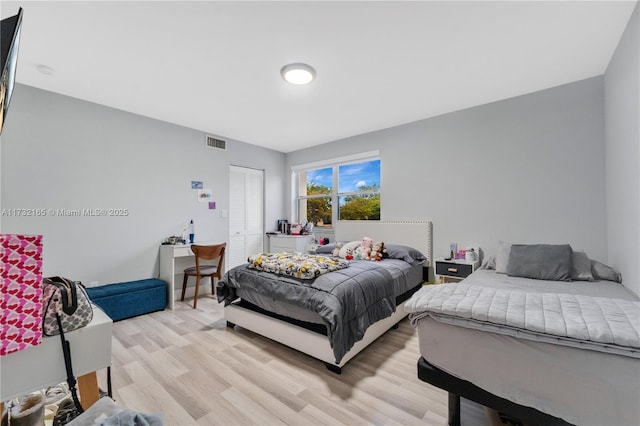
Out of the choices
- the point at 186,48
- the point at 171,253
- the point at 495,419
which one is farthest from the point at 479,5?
the point at 171,253

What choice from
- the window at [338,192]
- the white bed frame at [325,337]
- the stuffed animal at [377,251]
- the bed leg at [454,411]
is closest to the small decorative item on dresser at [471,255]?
the white bed frame at [325,337]

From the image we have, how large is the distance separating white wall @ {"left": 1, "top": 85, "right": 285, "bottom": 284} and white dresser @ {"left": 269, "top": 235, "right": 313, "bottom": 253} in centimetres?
118

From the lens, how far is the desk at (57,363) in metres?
0.90

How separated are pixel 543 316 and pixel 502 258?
1.89m

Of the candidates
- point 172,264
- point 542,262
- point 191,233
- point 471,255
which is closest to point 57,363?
point 172,264

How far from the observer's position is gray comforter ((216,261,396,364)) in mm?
2072

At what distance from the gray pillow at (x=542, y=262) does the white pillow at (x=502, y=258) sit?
0.10 m

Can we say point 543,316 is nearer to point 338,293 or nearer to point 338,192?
point 338,293

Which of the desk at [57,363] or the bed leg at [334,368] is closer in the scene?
the desk at [57,363]

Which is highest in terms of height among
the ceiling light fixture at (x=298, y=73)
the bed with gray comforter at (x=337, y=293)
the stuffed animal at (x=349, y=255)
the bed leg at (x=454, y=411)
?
the ceiling light fixture at (x=298, y=73)

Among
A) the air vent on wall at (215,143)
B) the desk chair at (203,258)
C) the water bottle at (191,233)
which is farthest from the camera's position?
the air vent on wall at (215,143)

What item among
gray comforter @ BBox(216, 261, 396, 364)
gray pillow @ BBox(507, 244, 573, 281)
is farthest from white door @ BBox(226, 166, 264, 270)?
gray pillow @ BBox(507, 244, 573, 281)

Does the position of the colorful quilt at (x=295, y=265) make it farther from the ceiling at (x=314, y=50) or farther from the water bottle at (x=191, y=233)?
the ceiling at (x=314, y=50)

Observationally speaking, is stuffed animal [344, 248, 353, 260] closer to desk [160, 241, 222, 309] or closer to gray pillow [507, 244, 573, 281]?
gray pillow [507, 244, 573, 281]
